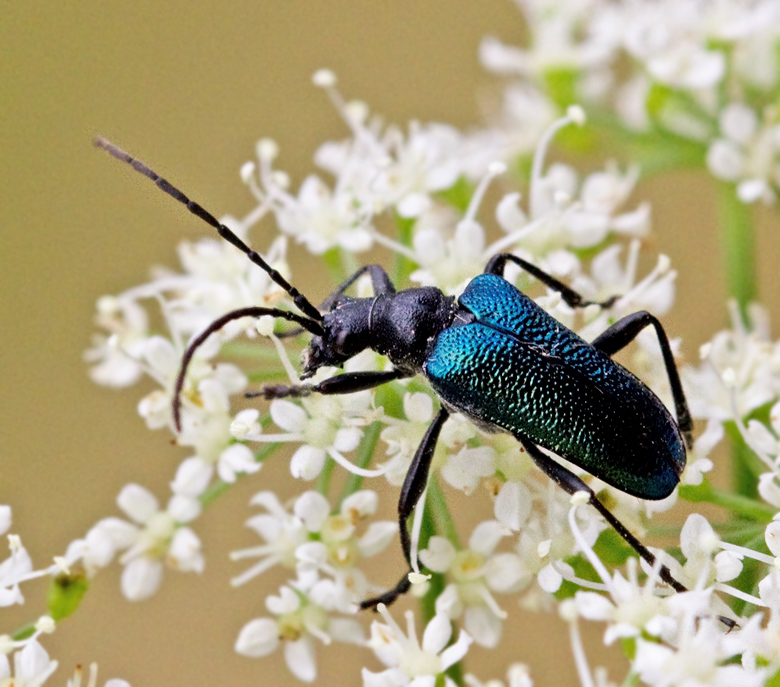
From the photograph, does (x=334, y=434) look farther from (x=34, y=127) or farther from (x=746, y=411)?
(x=34, y=127)

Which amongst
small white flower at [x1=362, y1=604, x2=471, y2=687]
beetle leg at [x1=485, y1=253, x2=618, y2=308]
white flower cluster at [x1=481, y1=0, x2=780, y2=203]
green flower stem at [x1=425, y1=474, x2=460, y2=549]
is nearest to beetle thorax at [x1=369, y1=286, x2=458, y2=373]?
beetle leg at [x1=485, y1=253, x2=618, y2=308]

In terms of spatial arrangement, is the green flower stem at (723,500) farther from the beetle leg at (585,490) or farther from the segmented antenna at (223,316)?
the segmented antenna at (223,316)

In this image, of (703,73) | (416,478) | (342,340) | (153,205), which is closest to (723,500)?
(416,478)

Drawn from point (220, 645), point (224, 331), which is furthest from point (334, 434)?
point (220, 645)

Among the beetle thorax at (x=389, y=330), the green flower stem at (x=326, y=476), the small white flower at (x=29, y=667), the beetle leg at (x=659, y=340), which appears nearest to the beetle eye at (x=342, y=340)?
the beetle thorax at (x=389, y=330)

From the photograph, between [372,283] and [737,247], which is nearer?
[372,283]

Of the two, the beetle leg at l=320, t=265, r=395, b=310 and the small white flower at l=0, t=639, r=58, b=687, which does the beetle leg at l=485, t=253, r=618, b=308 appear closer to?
the beetle leg at l=320, t=265, r=395, b=310

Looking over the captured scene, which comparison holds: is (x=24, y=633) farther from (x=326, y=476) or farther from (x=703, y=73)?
(x=703, y=73)
